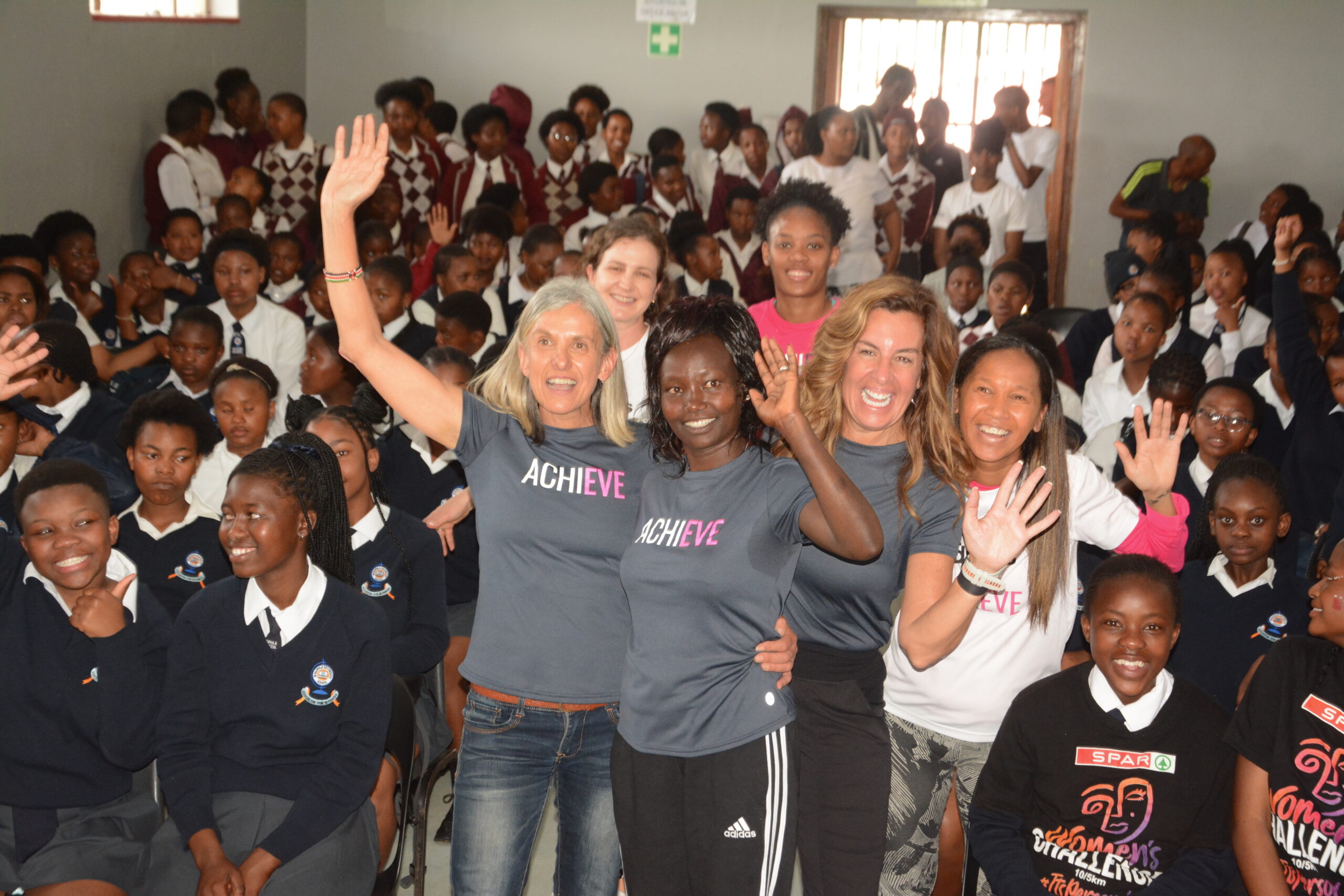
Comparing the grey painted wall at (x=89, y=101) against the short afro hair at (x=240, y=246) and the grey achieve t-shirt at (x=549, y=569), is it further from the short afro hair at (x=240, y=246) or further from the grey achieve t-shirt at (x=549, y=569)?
the grey achieve t-shirt at (x=549, y=569)

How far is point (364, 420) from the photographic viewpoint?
3338 mm

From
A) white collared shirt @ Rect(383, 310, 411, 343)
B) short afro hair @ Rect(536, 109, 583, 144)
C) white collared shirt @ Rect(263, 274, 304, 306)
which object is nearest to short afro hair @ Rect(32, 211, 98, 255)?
white collared shirt @ Rect(263, 274, 304, 306)

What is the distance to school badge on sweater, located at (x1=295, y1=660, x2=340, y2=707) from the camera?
237cm

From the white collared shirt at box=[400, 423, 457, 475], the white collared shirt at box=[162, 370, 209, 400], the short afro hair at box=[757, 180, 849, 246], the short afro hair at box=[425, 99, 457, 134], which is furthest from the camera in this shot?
the short afro hair at box=[425, 99, 457, 134]

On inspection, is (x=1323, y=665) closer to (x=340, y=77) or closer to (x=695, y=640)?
(x=695, y=640)

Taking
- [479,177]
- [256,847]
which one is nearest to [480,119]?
[479,177]

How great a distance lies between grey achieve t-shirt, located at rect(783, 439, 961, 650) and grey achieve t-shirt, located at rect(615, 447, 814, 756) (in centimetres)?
16

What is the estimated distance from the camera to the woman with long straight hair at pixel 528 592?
2090 mm

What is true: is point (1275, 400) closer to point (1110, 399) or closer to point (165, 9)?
point (1110, 399)

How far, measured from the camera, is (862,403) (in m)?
2.28

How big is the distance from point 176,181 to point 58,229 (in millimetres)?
1213

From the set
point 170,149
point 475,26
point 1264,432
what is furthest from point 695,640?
point 475,26

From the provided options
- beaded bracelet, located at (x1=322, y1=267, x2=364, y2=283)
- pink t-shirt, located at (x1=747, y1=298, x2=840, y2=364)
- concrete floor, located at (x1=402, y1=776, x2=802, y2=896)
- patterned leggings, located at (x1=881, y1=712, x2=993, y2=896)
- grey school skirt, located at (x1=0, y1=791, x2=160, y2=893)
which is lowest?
concrete floor, located at (x1=402, y1=776, x2=802, y2=896)

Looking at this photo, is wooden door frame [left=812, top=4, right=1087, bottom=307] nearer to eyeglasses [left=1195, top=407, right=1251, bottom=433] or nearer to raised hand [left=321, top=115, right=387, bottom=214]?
eyeglasses [left=1195, top=407, right=1251, bottom=433]
